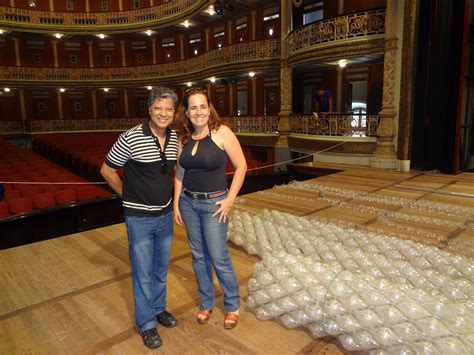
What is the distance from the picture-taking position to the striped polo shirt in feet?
6.51

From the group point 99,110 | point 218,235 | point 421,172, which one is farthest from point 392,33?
point 99,110

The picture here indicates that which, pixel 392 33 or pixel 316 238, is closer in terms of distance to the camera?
pixel 316 238

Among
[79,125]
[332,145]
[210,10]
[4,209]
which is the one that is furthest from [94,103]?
[4,209]

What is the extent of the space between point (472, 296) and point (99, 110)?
2335 centimetres

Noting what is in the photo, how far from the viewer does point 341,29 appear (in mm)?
9062

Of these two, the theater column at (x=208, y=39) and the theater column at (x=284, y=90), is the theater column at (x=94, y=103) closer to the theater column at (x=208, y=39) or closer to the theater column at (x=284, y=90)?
the theater column at (x=208, y=39)

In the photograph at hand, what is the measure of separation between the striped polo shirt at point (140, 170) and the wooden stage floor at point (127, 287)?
82cm

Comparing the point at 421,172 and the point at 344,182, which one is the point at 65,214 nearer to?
the point at 344,182

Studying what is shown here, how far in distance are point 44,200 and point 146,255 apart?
4.05 metres

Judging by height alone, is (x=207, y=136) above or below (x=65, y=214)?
above

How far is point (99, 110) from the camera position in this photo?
22594mm

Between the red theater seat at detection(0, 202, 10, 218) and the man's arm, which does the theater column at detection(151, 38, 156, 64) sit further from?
the man's arm

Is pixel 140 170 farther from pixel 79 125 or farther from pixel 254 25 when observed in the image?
pixel 79 125

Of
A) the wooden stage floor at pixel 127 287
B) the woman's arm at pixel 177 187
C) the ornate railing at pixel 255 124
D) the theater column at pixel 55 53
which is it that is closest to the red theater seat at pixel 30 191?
the wooden stage floor at pixel 127 287
